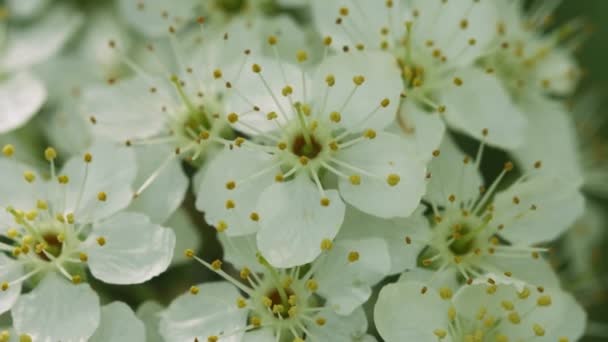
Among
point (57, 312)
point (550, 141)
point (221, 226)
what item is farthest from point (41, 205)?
point (550, 141)

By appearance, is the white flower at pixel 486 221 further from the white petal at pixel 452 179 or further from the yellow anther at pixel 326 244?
the yellow anther at pixel 326 244

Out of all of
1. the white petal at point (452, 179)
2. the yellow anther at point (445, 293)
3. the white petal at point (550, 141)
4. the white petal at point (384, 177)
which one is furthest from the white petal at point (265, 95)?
the white petal at point (550, 141)

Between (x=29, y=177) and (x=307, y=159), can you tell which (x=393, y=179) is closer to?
(x=307, y=159)

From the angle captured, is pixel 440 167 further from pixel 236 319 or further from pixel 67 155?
pixel 67 155

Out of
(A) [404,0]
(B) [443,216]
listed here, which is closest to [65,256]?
(B) [443,216]

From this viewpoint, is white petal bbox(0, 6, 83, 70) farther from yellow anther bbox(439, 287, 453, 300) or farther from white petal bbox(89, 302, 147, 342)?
yellow anther bbox(439, 287, 453, 300)

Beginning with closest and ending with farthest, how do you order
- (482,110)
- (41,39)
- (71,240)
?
(71,240), (482,110), (41,39)

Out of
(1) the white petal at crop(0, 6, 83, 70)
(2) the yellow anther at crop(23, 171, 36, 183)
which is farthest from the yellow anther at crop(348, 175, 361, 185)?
(1) the white petal at crop(0, 6, 83, 70)
